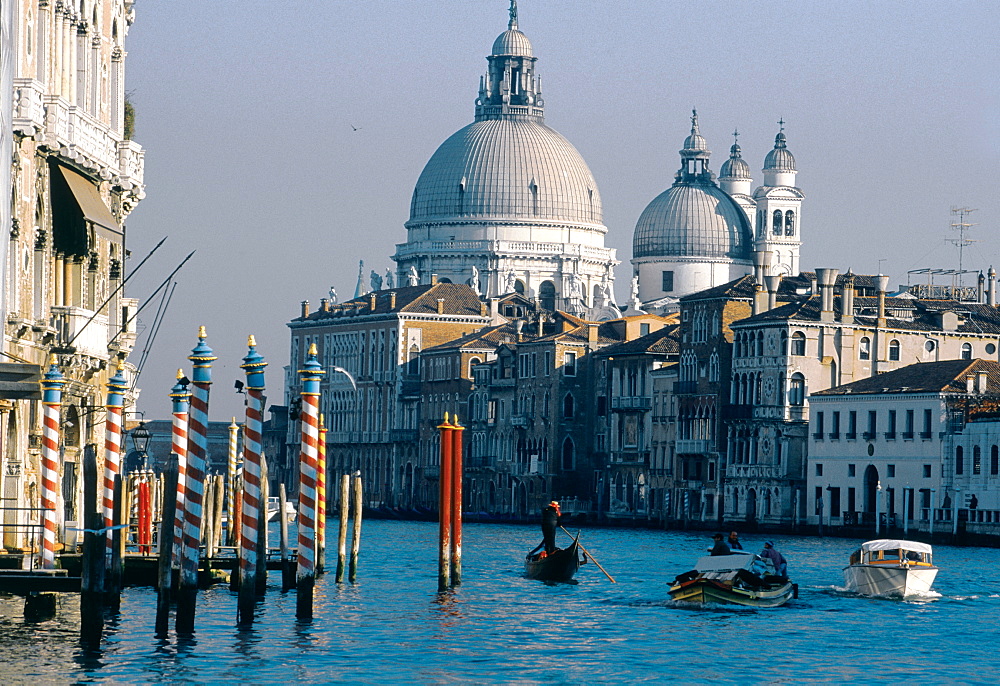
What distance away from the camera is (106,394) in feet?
104

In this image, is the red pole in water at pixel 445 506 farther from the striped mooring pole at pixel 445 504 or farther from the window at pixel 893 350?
the window at pixel 893 350

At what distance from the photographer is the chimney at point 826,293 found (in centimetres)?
7769

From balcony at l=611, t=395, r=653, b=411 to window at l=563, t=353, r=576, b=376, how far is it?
4082mm

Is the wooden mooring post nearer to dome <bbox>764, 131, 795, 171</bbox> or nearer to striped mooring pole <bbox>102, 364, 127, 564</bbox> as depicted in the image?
striped mooring pole <bbox>102, 364, 127, 564</bbox>

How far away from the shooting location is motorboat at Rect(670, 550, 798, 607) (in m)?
34.0

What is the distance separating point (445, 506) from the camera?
120 feet

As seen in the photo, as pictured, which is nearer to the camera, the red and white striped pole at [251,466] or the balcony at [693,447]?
the red and white striped pole at [251,466]

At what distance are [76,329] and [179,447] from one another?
2670 millimetres

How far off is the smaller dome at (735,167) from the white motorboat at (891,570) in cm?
9418

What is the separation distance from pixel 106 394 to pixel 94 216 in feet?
13.0

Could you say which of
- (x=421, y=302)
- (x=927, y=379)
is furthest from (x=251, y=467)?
(x=421, y=302)

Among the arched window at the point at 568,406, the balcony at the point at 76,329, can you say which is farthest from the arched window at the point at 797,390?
the balcony at the point at 76,329

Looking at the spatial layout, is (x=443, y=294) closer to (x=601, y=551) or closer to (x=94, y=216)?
(x=601, y=551)

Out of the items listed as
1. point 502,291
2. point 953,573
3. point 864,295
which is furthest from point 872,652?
point 502,291
